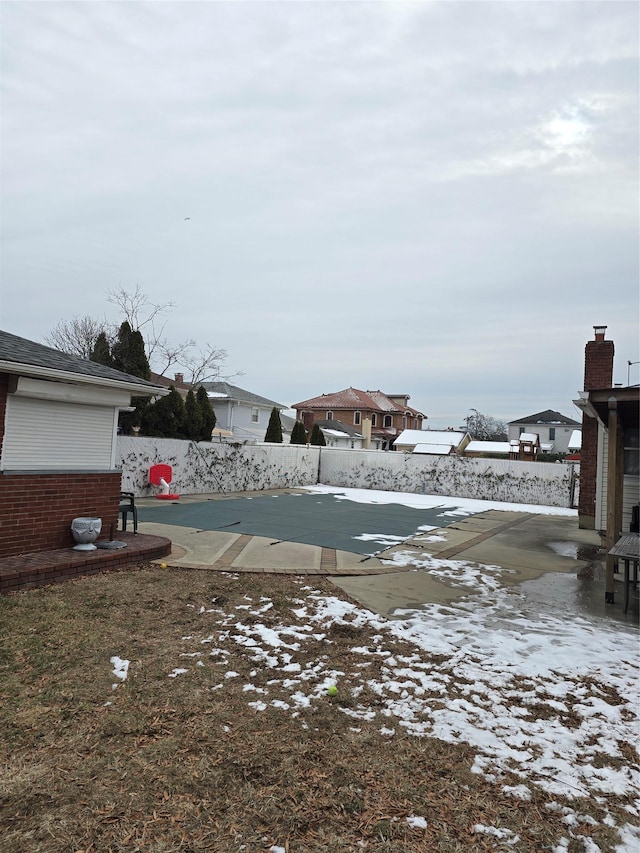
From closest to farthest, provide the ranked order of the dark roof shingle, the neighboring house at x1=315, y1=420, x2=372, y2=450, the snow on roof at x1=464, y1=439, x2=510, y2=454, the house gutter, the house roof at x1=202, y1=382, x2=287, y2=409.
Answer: the house gutter, the dark roof shingle, the house roof at x1=202, y1=382, x2=287, y2=409, the neighboring house at x1=315, y1=420, x2=372, y2=450, the snow on roof at x1=464, y1=439, x2=510, y2=454

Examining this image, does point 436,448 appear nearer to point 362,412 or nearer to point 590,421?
point 362,412

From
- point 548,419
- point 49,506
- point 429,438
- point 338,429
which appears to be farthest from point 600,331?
point 548,419

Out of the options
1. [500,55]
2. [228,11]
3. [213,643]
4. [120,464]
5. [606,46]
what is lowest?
[213,643]

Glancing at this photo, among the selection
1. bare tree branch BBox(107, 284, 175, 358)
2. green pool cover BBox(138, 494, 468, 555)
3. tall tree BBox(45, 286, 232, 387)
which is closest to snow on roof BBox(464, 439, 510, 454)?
tall tree BBox(45, 286, 232, 387)

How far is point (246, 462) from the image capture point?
19016mm

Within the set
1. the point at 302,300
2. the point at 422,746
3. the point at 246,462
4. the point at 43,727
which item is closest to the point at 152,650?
the point at 43,727

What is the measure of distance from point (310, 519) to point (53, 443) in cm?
664

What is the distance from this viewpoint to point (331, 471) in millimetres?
23828

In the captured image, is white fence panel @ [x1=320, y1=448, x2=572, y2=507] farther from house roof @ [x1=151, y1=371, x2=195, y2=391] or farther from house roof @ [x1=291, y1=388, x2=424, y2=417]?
house roof @ [x1=291, y1=388, x2=424, y2=417]

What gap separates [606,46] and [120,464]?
13.8 metres

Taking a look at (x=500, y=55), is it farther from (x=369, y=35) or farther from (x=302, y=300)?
(x=302, y=300)

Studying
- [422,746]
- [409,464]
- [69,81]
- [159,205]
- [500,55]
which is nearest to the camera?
[422,746]

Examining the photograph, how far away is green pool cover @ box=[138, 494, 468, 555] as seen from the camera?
945 centimetres

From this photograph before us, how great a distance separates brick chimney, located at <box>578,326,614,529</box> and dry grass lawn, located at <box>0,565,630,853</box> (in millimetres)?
9718
